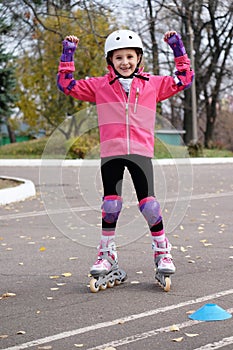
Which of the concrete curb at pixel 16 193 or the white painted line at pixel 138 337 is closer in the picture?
the white painted line at pixel 138 337

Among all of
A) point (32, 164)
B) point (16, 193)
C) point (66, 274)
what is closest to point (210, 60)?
point (32, 164)

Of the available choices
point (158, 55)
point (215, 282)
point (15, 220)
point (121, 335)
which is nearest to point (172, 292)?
point (215, 282)

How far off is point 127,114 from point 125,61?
1.33ft

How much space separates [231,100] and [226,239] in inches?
1948

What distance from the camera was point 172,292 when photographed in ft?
19.7

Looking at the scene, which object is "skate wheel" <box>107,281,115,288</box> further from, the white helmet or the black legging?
the white helmet

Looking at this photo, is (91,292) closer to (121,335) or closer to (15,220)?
(121,335)

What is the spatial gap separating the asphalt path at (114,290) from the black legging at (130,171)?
0.75 meters

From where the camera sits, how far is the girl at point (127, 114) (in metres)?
6.14

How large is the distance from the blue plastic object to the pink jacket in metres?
1.48

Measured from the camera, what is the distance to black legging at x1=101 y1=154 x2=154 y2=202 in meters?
6.16

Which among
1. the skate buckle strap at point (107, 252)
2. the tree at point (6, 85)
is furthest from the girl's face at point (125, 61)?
the tree at point (6, 85)

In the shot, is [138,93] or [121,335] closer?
[121,335]

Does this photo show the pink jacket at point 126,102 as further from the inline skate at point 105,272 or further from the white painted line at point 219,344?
the white painted line at point 219,344
